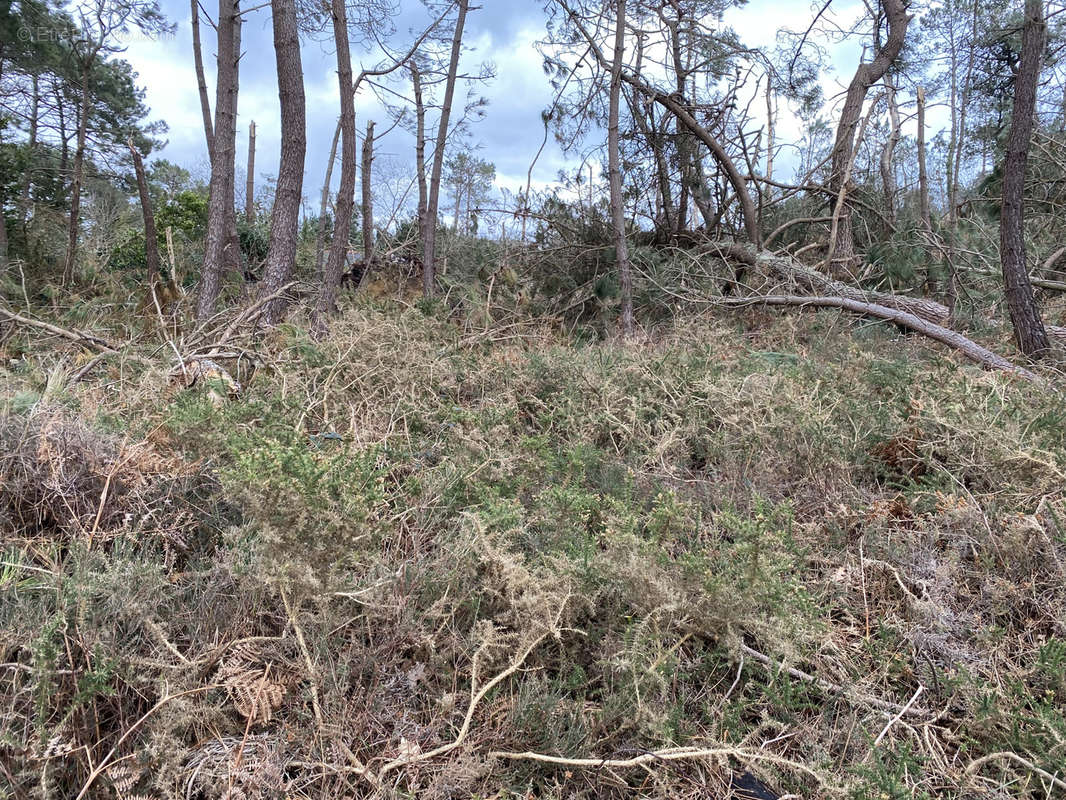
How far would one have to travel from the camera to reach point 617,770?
1617 mm

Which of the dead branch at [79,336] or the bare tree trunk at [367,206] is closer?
the dead branch at [79,336]

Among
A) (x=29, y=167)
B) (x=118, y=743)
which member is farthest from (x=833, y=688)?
(x=29, y=167)

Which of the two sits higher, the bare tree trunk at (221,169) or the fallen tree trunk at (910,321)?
the bare tree trunk at (221,169)

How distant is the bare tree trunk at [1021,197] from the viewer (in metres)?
4.43

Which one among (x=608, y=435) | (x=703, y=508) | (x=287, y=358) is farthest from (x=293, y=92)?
(x=703, y=508)

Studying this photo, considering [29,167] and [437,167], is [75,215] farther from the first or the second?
[437,167]

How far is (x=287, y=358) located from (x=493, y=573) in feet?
8.65

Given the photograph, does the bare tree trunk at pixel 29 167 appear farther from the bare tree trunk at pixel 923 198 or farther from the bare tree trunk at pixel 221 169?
the bare tree trunk at pixel 923 198

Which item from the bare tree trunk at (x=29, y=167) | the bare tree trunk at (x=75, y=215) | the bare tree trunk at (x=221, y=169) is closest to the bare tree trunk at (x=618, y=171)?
the bare tree trunk at (x=221, y=169)

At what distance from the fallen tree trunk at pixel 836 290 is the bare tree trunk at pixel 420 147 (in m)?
4.81

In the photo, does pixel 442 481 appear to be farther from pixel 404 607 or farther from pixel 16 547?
pixel 16 547

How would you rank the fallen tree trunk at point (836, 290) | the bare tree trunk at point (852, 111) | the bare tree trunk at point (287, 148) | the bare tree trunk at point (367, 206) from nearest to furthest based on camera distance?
the fallen tree trunk at point (836, 290) < the bare tree trunk at point (287, 148) < the bare tree trunk at point (852, 111) < the bare tree trunk at point (367, 206)

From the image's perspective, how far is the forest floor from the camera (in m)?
1.54

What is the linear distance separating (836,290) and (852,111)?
317 centimetres
